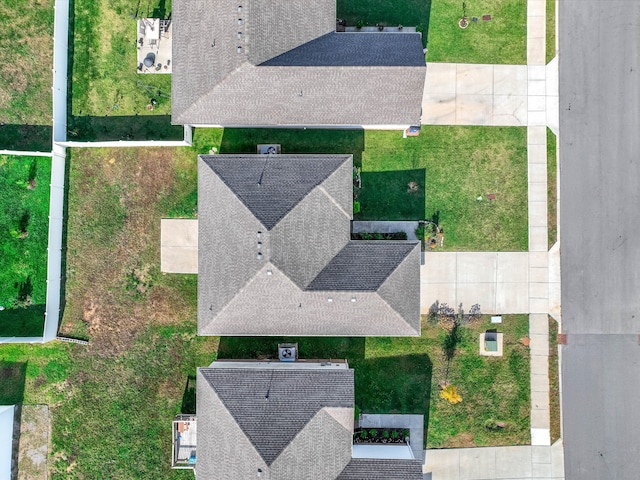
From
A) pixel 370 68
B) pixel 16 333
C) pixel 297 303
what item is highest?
pixel 370 68

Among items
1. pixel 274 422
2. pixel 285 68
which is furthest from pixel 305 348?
pixel 285 68

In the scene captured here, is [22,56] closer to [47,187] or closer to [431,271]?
[47,187]

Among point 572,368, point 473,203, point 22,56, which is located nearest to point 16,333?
point 22,56

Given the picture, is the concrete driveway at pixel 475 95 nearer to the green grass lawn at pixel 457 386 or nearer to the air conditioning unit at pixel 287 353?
the green grass lawn at pixel 457 386

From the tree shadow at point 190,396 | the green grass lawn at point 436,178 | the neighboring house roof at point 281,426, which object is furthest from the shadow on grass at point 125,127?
the tree shadow at point 190,396

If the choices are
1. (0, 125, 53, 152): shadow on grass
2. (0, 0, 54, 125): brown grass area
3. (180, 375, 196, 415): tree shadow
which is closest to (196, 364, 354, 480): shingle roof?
(180, 375, 196, 415): tree shadow

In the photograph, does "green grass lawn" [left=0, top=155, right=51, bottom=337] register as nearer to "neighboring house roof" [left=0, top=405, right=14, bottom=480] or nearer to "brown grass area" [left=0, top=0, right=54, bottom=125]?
"brown grass area" [left=0, top=0, right=54, bottom=125]

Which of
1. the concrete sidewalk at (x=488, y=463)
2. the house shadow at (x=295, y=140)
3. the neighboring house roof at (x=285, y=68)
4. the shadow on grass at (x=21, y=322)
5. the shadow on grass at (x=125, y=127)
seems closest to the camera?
the neighboring house roof at (x=285, y=68)
